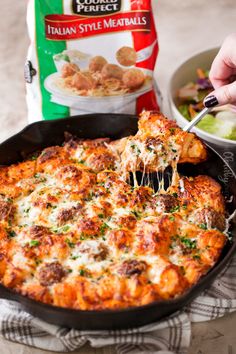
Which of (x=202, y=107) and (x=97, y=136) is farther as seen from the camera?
(x=202, y=107)

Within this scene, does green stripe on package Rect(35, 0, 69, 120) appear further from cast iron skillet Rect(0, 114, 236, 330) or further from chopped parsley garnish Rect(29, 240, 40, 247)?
chopped parsley garnish Rect(29, 240, 40, 247)

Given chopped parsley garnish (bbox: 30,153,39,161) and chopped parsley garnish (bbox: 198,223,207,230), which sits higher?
chopped parsley garnish (bbox: 30,153,39,161)

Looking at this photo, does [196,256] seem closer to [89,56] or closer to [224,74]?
[224,74]

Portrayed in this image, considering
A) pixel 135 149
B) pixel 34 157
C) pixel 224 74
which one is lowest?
pixel 34 157

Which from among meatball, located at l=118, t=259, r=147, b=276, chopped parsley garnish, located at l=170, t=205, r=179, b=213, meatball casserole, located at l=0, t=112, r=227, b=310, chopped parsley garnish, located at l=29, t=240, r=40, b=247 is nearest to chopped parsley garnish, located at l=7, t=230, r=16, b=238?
meatball casserole, located at l=0, t=112, r=227, b=310

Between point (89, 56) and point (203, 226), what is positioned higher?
point (89, 56)

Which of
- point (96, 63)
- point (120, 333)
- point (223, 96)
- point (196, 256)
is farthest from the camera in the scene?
point (96, 63)

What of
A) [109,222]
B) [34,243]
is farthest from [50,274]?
[109,222]
